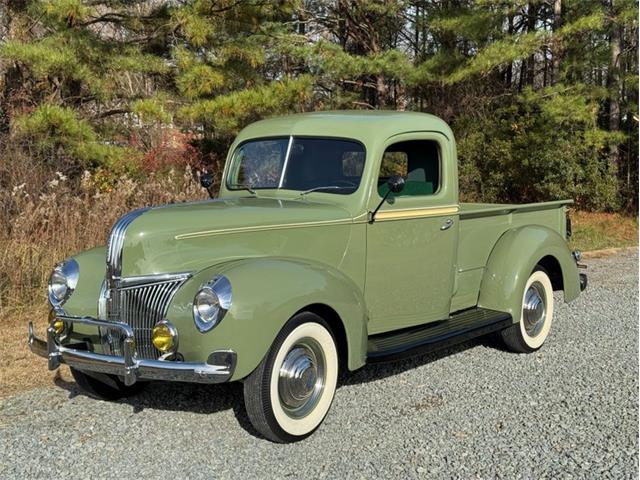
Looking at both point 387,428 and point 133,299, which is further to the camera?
point 387,428

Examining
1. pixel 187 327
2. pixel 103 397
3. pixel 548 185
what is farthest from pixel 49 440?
pixel 548 185

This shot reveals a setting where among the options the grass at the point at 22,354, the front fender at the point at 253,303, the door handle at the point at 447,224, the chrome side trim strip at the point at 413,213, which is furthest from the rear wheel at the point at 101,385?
the door handle at the point at 447,224

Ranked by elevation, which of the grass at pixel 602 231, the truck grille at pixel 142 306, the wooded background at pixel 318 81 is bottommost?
the grass at pixel 602 231

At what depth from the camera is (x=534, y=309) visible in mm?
5504

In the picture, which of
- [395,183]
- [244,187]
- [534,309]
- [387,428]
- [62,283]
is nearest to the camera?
[387,428]

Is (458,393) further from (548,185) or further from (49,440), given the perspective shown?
(548,185)

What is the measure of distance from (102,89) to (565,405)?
9.25 meters

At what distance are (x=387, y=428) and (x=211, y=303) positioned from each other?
1339mm

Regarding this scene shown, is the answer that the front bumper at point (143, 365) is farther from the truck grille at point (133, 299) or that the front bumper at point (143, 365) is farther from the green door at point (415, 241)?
the green door at point (415, 241)

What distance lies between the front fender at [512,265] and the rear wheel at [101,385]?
2872mm

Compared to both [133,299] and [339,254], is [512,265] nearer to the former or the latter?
[339,254]

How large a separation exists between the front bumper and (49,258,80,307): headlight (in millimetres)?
490

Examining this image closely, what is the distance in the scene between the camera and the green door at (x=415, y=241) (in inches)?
176

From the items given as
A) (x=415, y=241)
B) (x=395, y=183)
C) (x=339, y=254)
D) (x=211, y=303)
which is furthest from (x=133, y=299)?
(x=415, y=241)
